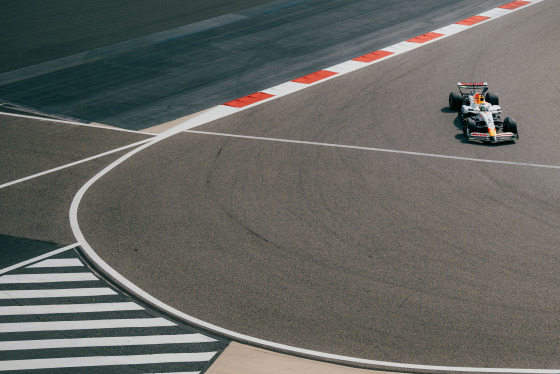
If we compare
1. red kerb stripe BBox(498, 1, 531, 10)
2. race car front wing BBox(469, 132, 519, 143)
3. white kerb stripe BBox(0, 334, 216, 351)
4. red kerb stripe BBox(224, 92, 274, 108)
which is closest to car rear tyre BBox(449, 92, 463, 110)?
race car front wing BBox(469, 132, 519, 143)

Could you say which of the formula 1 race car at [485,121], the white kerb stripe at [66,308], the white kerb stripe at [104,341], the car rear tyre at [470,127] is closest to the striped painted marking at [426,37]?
the formula 1 race car at [485,121]

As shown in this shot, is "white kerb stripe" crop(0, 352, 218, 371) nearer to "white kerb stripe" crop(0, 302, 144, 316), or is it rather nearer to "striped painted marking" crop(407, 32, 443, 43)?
"white kerb stripe" crop(0, 302, 144, 316)

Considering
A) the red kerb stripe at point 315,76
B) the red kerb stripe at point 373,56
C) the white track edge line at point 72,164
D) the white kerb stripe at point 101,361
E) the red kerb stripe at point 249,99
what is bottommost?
the white kerb stripe at point 101,361

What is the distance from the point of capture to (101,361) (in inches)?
556

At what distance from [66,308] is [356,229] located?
810 cm

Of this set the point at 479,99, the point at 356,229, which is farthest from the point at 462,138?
the point at 356,229

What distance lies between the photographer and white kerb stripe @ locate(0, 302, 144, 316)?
15797 mm

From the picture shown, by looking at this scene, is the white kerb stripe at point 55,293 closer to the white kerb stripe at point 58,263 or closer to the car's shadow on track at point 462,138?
the white kerb stripe at point 58,263

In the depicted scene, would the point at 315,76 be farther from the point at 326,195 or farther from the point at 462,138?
the point at 326,195

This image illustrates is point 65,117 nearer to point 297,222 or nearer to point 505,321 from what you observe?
point 297,222

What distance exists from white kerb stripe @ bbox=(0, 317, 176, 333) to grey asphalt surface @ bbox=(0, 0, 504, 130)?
1243cm

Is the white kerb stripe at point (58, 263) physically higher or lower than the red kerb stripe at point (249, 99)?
lower

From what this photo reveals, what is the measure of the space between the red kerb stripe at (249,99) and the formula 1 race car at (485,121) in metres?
8.57

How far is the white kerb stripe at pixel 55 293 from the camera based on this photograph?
16.4 m
